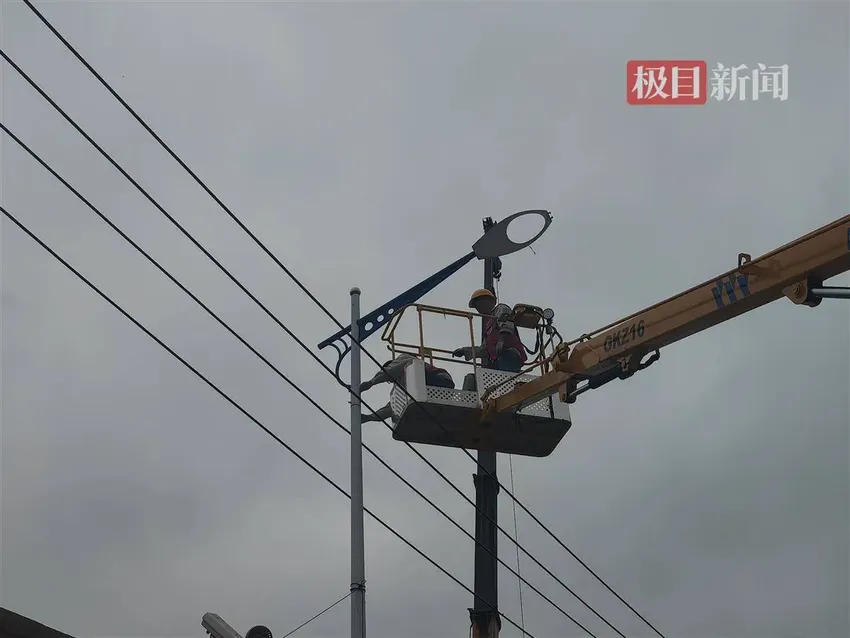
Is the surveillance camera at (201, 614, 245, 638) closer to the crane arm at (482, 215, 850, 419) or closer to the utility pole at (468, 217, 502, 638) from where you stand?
the utility pole at (468, 217, 502, 638)

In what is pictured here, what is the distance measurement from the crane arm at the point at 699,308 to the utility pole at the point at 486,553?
248 cm

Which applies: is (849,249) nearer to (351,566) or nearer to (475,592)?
(351,566)

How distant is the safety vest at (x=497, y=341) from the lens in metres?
16.2

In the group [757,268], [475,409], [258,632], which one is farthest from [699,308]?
[258,632]

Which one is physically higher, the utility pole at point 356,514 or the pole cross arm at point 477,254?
the pole cross arm at point 477,254

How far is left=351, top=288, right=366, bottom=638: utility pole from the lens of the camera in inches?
492

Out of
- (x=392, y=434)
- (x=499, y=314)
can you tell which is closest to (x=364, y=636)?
(x=392, y=434)

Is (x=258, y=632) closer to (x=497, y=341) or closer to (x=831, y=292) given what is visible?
(x=497, y=341)

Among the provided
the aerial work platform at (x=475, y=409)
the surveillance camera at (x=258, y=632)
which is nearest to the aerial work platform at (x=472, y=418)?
the aerial work platform at (x=475, y=409)

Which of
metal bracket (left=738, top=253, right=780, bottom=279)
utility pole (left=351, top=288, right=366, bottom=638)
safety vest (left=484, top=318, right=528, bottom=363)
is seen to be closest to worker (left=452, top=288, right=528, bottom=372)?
safety vest (left=484, top=318, right=528, bottom=363)

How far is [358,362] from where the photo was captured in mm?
14562

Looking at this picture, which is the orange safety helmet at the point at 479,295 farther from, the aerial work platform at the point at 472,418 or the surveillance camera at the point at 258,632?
the surveillance camera at the point at 258,632

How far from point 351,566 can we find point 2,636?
4308 millimetres

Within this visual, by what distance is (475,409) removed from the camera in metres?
15.3
